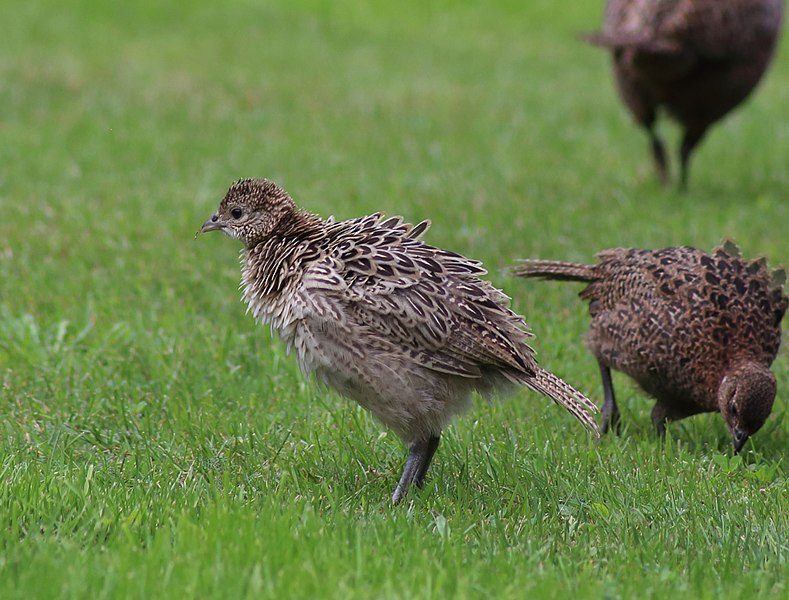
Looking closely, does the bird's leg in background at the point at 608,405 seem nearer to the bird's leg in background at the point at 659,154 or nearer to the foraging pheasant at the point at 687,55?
the foraging pheasant at the point at 687,55

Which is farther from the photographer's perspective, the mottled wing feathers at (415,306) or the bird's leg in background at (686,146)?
the bird's leg in background at (686,146)

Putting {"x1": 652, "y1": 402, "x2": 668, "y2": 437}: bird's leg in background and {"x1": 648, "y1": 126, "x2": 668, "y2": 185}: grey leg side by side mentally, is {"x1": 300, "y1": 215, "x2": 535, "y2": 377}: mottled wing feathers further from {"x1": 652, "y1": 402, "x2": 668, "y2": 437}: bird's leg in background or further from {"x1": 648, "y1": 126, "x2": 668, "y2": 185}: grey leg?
{"x1": 648, "y1": 126, "x2": 668, "y2": 185}: grey leg

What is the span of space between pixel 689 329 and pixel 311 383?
77.1 inches

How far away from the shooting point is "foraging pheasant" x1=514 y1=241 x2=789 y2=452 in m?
5.90

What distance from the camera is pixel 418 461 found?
5.06 metres

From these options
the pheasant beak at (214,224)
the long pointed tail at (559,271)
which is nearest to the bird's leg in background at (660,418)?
the long pointed tail at (559,271)

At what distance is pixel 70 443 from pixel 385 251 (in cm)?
168

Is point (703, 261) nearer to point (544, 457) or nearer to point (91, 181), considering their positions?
point (544, 457)

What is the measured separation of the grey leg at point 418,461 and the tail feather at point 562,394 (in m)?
0.48

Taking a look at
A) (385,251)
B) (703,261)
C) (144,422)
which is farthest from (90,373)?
(703,261)

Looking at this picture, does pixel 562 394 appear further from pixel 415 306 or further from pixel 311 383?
pixel 311 383

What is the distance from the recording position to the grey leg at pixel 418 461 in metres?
5.00

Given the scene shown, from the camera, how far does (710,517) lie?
4680 mm

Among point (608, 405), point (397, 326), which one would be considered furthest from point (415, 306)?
point (608, 405)
